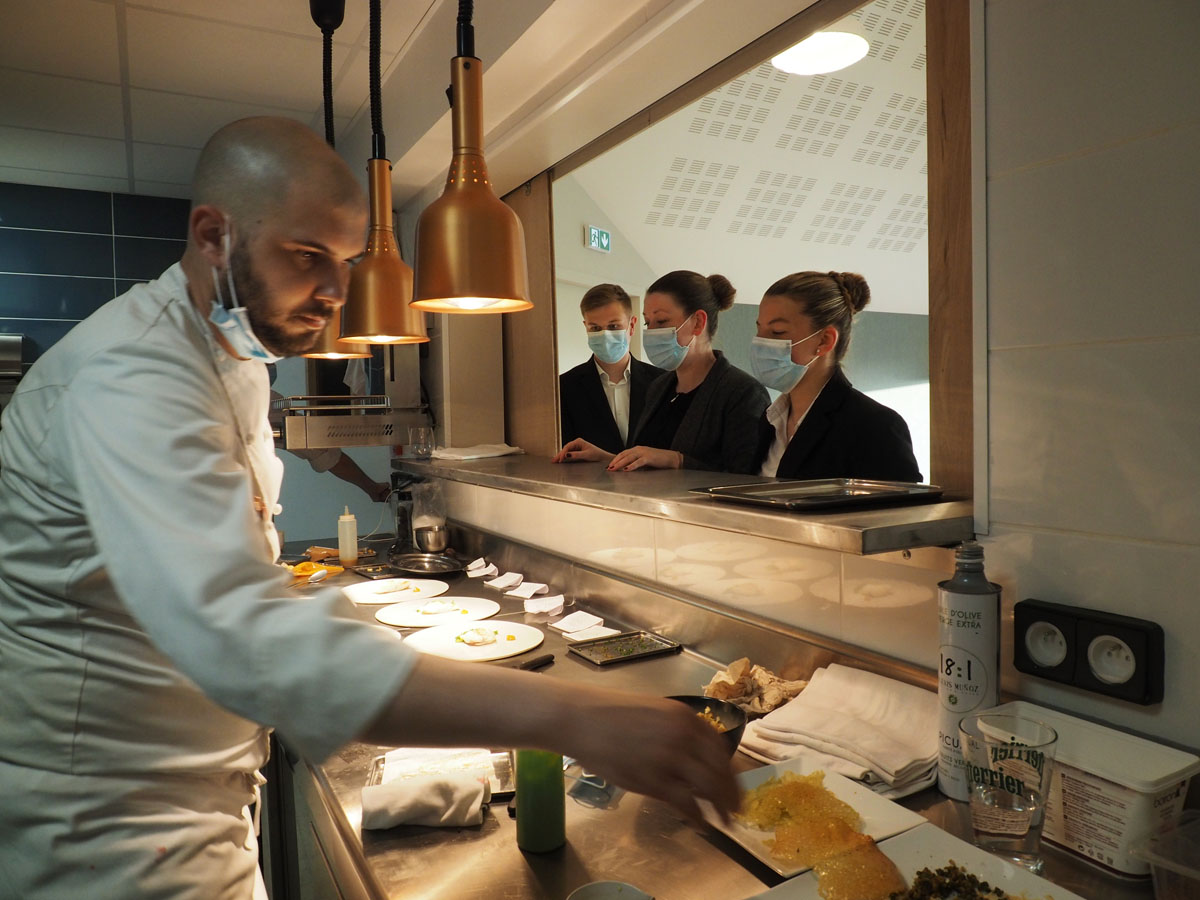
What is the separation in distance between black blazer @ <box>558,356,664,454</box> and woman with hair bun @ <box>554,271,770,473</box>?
0.08 m

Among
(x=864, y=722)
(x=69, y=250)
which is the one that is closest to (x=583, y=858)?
(x=864, y=722)

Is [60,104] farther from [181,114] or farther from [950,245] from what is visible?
[950,245]

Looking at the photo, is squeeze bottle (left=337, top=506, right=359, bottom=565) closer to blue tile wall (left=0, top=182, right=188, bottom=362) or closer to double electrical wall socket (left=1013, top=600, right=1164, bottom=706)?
double electrical wall socket (left=1013, top=600, right=1164, bottom=706)

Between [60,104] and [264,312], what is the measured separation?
275 centimetres

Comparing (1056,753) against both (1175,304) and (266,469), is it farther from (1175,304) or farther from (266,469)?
(266,469)

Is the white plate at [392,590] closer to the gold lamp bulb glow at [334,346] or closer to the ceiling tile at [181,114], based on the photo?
the gold lamp bulb glow at [334,346]

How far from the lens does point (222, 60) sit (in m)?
2.58

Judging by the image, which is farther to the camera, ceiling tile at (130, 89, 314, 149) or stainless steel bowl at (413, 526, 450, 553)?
ceiling tile at (130, 89, 314, 149)

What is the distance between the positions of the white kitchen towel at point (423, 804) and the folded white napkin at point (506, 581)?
1.19m

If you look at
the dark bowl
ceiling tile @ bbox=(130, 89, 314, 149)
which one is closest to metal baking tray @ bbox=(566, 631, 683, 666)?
the dark bowl

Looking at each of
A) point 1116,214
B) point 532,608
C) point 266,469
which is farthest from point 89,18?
point 1116,214

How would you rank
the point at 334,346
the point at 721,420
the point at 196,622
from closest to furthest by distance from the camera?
the point at 196,622
the point at 334,346
the point at 721,420

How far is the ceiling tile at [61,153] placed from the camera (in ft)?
10.5

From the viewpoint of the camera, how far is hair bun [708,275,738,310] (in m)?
1.77
